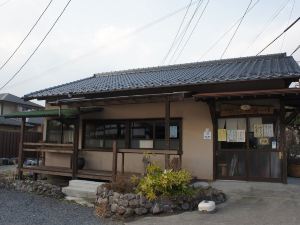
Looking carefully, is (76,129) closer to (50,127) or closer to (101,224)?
(50,127)

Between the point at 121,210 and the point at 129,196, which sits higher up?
the point at 129,196

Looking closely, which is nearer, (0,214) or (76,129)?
(0,214)

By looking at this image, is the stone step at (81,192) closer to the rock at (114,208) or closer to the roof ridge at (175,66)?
the rock at (114,208)

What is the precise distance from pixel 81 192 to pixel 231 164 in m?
5.02

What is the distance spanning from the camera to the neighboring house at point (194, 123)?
1134 centimetres

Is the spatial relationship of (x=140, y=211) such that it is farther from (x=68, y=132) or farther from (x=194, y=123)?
(x=68, y=132)

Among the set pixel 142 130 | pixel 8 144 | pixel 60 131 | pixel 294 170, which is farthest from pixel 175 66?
pixel 8 144

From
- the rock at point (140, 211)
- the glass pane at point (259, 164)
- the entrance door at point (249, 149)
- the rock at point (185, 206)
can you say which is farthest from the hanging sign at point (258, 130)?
the rock at point (140, 211)

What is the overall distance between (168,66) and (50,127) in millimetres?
6355

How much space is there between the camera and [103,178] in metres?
12.4

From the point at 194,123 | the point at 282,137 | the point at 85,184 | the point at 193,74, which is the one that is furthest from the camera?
the point at 193,74

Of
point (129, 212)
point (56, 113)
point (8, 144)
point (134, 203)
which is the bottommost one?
point (129, 212)

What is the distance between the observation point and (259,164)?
11594mm

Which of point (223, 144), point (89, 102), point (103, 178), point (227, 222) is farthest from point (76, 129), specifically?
point (227, 222)
